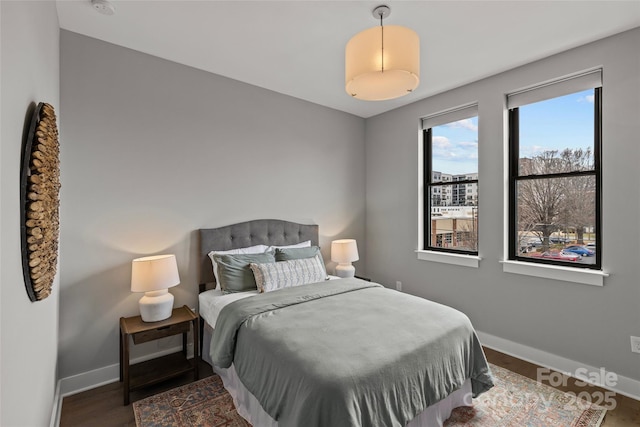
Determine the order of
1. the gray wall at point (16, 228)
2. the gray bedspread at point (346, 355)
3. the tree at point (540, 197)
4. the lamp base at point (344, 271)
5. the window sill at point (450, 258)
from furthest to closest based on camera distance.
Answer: the lamp base at point (344, 271)
the window sill at point (450, 258)
the tree at point (540, 197)
the gray bedspread at point (346, 355)
the gray wall at point (16, 228)

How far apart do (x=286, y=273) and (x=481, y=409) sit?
1.74m

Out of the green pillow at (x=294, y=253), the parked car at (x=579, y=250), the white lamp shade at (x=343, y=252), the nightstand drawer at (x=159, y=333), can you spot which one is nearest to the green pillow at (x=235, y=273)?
the green pillow at (x=294, y=253)

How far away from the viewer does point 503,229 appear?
9.56 ft

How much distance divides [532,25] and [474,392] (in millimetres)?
2613

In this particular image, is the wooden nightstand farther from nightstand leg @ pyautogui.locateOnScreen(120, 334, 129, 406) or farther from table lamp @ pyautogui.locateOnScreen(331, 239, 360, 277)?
table lamp @ pyautogui.locateOnScreen(331, 239, 360, 277)

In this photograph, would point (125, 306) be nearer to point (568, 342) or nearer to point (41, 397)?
point (41, 397)

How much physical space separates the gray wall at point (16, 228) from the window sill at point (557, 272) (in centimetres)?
333

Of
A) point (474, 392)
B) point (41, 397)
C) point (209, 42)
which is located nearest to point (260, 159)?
point (209, 42)

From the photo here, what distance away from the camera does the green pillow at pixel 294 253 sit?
9.93 ft

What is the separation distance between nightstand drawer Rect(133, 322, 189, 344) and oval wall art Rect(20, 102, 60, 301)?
1034mm

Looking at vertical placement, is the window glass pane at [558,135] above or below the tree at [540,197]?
above

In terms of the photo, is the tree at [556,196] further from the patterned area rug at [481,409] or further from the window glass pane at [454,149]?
the patterned area rug at [481,409]

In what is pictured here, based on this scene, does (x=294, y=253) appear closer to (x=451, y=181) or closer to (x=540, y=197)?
(x=451, y=181)

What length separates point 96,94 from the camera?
7.81 feet
